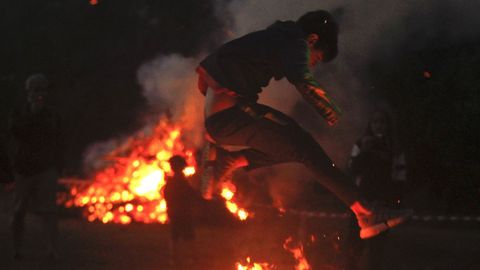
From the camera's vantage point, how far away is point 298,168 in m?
12.3

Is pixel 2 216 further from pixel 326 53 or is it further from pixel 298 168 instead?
pixel 326 53

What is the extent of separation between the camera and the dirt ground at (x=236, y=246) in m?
7.62

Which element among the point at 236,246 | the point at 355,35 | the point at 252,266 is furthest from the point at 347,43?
the point at 252,266

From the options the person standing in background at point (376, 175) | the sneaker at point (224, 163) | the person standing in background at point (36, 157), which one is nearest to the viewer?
the sneaker at point (224, 163)

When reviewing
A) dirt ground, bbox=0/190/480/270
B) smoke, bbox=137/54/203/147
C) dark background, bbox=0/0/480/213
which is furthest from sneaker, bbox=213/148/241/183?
smoke, bbox=137/54/203/147

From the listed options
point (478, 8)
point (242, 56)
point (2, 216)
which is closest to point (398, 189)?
point (242, 56)

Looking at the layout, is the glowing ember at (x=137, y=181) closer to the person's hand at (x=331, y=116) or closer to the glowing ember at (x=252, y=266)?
the glowing ember at (x=252, y=266)

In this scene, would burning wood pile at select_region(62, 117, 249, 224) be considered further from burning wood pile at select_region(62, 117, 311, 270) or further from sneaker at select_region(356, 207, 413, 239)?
sneaker at select_region(356, 207, 413, 239)

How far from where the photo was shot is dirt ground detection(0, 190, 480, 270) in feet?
25.0

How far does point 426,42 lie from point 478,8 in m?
1.19

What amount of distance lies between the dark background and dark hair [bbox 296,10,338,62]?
506 cm

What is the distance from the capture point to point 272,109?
5133 mm

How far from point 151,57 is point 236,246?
325 inches

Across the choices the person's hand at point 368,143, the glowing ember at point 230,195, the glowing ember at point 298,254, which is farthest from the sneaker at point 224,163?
the person's hand at point 368,143
